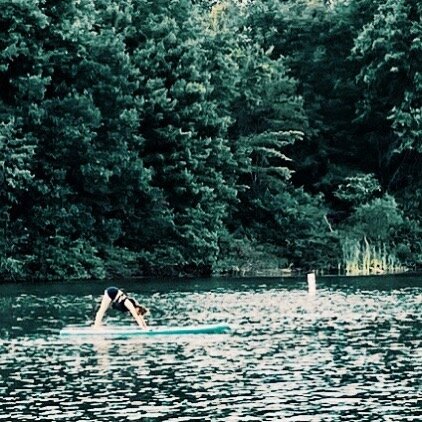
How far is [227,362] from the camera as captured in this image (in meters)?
30.6

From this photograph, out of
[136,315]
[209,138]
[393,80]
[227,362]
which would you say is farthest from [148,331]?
[393,80]

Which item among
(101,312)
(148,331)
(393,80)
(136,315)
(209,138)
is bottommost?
(148,331)

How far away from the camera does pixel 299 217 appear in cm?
7625

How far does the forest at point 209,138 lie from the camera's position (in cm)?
6378

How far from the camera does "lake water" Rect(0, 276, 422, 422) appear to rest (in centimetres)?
2389

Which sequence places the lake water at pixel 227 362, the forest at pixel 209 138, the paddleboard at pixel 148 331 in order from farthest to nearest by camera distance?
1. the forest at pixel 209 138
2. the paddleboard at pixel 148 331
3. the lake water at pixel 227 362

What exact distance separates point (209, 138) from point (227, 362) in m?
40.1

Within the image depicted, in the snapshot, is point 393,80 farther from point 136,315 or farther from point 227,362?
point 227,362

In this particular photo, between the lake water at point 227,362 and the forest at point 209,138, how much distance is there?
13.7 metres

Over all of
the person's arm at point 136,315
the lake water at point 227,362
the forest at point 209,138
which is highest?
the forest at point 209,138

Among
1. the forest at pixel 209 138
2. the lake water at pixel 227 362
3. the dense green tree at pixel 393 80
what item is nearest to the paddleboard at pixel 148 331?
the lake water at pixel 227 362

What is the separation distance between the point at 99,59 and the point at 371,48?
765 inches

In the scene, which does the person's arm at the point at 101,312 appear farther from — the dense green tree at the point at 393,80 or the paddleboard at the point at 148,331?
the dense green tree at the point at 393,80

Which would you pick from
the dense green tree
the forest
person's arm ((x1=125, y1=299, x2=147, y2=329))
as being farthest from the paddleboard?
the dense green tree
